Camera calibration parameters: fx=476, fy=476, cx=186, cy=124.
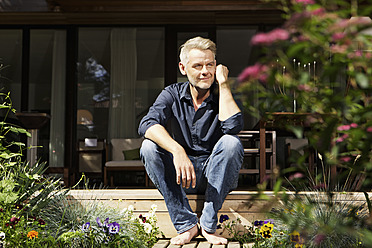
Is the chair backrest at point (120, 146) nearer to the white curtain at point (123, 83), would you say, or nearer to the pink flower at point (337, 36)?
the white curtain at point (123, 83)

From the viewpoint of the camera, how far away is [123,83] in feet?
27.6

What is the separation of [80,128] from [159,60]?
1865mm

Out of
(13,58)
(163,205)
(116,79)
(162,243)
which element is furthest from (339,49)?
(13,58)

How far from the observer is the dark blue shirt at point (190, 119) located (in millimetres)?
2967

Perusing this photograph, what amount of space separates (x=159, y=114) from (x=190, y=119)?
215 mm

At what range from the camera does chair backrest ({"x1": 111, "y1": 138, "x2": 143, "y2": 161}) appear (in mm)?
7145

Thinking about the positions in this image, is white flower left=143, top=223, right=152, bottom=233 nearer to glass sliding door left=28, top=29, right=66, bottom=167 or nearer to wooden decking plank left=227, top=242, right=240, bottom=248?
wooden decking plank left=227, top=242, right=240, bottom=248

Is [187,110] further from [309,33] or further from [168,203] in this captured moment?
[309,33]

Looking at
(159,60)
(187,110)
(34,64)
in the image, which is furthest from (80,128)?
(187,110)

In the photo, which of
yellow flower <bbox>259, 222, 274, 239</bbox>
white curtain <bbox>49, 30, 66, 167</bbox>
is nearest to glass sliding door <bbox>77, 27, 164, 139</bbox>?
white curtain <bbox>49, 30, 66, 167</bbox>

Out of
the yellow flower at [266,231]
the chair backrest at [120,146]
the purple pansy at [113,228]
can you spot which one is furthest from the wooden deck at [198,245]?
the chair backrest at [120,146]

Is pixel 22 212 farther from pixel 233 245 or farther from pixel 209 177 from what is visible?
pixel 233 245

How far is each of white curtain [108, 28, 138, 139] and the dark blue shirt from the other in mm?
5150

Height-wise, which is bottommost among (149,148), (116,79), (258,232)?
(258,232)
